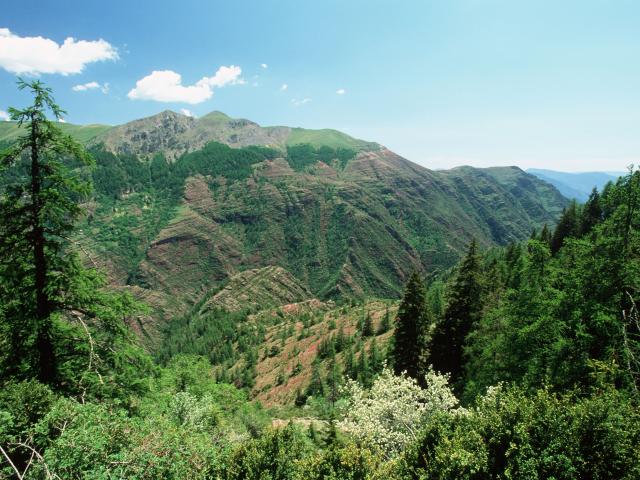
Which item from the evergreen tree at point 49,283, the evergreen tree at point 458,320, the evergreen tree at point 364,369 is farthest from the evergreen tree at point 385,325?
the evergreen tree at point 49,283

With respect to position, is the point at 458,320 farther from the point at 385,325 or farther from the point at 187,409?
the point at 385,325

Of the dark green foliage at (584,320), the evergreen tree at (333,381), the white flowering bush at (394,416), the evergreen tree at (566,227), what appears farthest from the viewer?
the evergreen tree at (566,227)

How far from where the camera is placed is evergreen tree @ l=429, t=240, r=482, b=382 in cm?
4256

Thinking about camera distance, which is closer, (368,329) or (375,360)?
(375,360)

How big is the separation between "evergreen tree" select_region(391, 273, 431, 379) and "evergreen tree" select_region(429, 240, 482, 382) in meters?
1.66

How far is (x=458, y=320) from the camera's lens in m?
43.0

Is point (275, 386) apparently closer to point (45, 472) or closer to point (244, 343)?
point (244, 343)

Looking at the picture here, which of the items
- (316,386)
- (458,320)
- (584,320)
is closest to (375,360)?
→ (316,386)

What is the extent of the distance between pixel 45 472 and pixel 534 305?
2966cm

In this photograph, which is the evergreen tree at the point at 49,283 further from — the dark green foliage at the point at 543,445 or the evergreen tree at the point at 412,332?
the evergreen tree at the point at 412,332

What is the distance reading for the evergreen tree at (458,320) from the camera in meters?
42.6

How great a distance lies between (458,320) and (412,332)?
18.3 ft

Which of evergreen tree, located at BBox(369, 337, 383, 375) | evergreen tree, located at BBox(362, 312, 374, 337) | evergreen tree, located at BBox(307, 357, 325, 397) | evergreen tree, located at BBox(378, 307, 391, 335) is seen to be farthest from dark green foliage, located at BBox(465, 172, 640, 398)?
evergreen tree, located at BBox(362, 312, 374, 337)

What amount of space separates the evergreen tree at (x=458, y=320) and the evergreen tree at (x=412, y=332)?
1.66m
